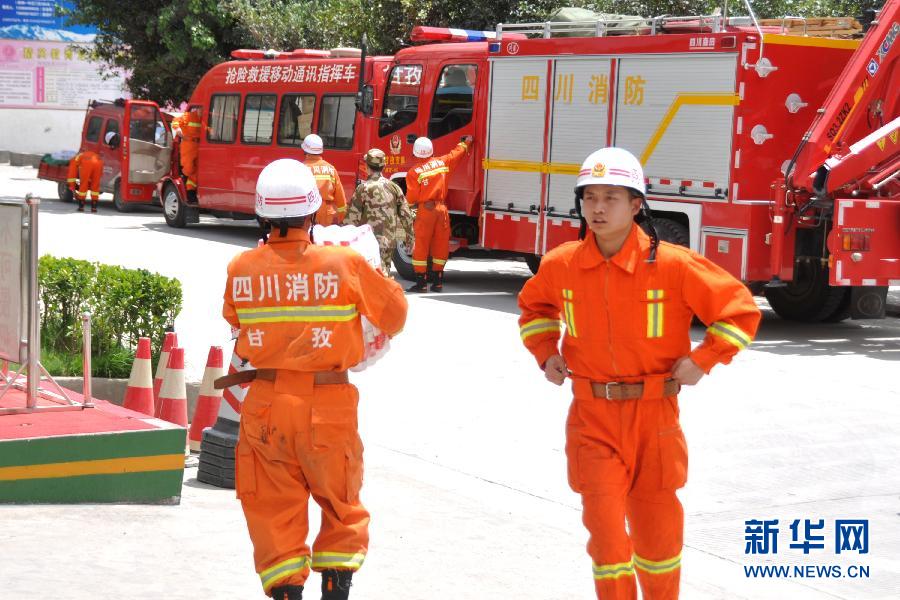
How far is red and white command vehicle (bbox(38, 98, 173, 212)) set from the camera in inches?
989

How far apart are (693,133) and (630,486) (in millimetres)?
9097

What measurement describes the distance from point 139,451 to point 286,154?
1456 centimetres

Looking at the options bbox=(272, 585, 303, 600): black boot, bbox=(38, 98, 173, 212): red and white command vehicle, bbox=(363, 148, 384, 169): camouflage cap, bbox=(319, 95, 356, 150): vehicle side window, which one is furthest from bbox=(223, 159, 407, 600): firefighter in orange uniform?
bbox=(38, 98, 173, 212): red and white command vehicle

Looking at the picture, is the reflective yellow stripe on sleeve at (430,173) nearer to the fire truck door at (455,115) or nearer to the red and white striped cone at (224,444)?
the fire truck door at (455,115)

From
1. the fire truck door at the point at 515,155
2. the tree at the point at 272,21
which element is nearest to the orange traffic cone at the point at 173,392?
the fire truck door at the point at 515,155

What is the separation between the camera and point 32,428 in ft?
20.5

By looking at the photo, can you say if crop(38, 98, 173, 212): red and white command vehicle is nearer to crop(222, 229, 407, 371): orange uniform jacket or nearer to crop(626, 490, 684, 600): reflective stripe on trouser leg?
crop(222, 229, 407, 371): orange uniform jacket

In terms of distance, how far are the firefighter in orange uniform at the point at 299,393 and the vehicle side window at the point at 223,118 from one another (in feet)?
56.8

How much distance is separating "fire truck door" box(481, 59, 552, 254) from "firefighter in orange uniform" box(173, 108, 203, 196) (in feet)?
26.3

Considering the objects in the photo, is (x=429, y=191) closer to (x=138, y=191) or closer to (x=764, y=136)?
(x=764, y=136)

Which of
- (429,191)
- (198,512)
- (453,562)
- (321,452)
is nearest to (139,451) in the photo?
(198,512)

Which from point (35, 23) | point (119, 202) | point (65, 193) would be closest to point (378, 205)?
point (119, 202)

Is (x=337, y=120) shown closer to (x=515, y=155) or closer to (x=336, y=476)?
(x=515, y=155)

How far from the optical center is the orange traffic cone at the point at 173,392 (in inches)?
299
